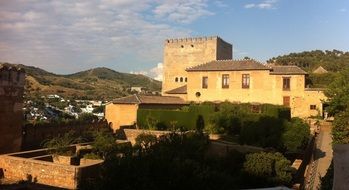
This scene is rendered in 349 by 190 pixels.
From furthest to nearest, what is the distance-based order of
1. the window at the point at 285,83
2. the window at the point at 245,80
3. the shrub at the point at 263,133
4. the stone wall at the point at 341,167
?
the window at the point at 245,80
the window at the point at 285,83
the shrub at the point at 263,133
the stone wall at the point at 341,167

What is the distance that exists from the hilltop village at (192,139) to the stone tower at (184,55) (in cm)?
718

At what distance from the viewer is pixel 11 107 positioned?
19.9 m

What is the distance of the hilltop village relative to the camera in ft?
35.3

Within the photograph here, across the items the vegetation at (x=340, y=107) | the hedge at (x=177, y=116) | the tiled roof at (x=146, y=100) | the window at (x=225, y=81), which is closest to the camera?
the vegetation at (x=340, y=107)

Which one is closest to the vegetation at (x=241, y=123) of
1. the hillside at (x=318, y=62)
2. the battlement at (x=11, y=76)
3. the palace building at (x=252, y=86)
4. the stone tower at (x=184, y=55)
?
the palace building at (x=252, y=86)

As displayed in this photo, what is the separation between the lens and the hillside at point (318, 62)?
38.2 meters

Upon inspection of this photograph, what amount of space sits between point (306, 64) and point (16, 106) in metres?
58.9

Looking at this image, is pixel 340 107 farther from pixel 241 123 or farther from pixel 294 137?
pixel 241 123

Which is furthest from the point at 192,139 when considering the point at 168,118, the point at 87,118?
the point at 87,118

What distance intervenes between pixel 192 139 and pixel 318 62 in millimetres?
57877

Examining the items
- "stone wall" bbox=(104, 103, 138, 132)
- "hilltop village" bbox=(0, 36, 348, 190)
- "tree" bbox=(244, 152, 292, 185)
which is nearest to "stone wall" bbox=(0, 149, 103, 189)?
"hilltop village" bbox=(0, 36, 348, 190)

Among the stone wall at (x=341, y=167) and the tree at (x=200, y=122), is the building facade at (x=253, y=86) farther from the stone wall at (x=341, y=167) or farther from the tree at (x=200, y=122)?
the stone wall at (x=341, y=167)

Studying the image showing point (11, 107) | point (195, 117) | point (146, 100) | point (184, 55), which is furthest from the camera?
point (184, 55)

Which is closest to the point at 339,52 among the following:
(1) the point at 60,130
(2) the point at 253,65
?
(2) the point at 253,65
